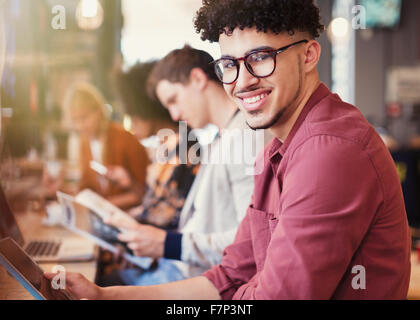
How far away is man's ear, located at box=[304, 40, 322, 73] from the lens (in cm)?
92

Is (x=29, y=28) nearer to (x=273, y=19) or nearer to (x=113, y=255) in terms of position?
(x=113, y=255)

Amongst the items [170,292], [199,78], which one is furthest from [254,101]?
[199,78]

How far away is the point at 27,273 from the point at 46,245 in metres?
0.77

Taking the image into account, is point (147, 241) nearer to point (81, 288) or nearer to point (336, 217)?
point (81, 288)

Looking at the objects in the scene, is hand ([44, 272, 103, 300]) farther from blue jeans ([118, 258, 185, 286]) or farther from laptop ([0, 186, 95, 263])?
blue jeans ([118, 258, 185, 286])

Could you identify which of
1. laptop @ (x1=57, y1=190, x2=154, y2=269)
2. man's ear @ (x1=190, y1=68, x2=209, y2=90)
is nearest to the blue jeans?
laptop @ (x1=57, y1=190, x2=154, y2=269)

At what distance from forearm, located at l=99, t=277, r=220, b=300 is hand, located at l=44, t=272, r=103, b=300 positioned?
15 mm

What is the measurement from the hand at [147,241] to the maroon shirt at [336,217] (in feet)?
2.16

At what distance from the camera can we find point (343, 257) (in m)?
0.76

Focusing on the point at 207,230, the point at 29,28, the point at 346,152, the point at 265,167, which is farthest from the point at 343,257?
the point at 29,28

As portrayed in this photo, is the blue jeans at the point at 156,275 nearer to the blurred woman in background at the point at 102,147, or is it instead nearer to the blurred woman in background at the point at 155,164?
the blurred woman in background at the point at 155,164

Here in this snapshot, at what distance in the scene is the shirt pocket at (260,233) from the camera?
101 centimetres

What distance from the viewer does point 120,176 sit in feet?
8.38
